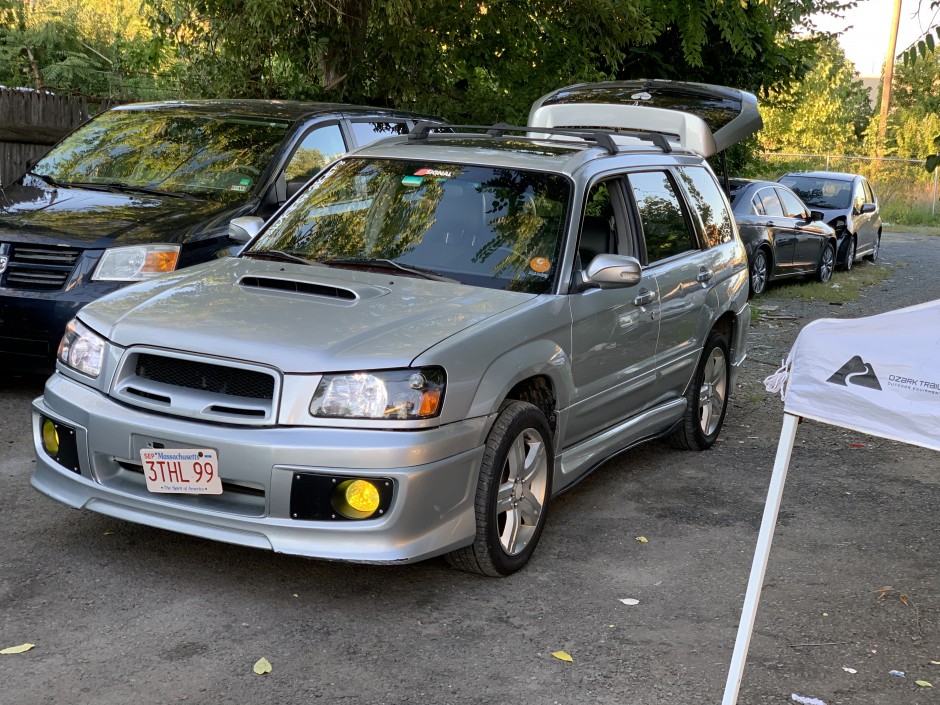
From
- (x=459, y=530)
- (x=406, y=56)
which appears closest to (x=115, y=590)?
(x=459, y=530)

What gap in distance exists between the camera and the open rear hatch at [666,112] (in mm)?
8781

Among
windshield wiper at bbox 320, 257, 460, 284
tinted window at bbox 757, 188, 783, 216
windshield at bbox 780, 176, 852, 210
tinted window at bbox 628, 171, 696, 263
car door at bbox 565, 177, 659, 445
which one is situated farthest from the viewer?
windshield at bbox 780, 176, 852, 210

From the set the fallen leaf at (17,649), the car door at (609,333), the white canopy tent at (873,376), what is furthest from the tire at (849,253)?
the fallen leaf at (17,649)

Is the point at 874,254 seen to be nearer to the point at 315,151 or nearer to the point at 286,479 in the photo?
the point at 315,151

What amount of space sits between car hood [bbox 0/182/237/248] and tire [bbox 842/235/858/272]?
1371 cm

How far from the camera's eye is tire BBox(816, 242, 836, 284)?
16.9 m

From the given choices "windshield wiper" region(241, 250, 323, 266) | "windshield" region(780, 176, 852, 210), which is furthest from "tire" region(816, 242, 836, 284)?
"windshield wiper" region(241, 250, 323, 266)

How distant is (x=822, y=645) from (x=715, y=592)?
22.8 inches

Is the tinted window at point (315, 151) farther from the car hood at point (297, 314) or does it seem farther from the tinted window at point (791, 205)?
the tinted window at point (791, 205)

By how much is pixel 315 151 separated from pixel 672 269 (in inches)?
120

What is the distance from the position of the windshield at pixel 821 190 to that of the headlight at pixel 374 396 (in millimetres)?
15816

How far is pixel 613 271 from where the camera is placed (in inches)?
205

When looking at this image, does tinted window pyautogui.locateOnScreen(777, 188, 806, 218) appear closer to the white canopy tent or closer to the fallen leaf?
the white canopy tent

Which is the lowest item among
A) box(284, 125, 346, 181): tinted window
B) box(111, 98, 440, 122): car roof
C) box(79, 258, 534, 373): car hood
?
box(79, 258, 534, 373): car hood
